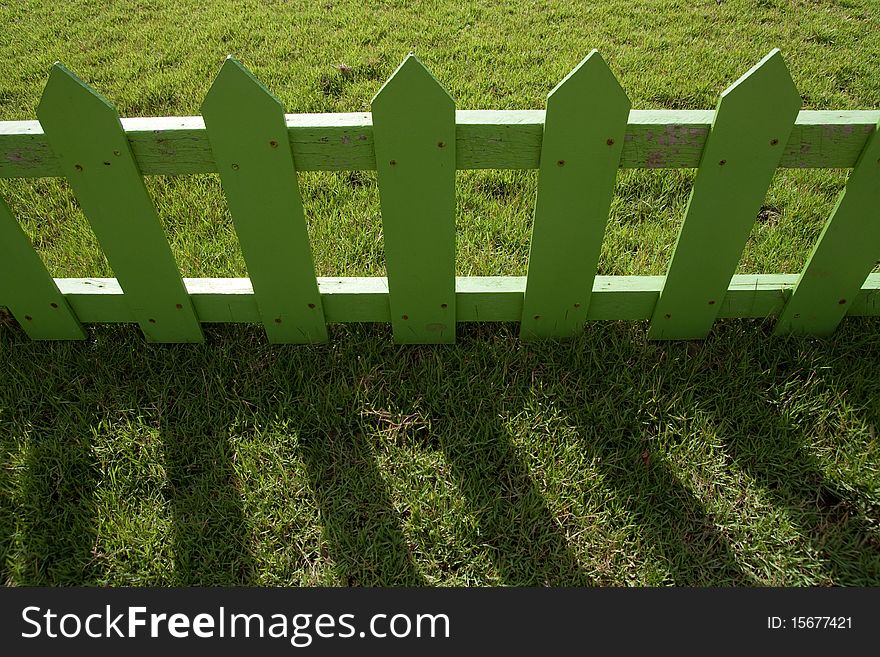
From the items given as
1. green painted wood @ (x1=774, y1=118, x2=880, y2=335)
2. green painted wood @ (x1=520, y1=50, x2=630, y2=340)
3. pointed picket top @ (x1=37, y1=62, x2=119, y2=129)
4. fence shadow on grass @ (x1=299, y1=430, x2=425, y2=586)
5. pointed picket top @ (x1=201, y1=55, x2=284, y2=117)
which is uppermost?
pointed picket top @ (x1=37, y1=62, x2=119, y2=129)

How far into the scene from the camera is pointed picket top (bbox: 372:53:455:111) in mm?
1682

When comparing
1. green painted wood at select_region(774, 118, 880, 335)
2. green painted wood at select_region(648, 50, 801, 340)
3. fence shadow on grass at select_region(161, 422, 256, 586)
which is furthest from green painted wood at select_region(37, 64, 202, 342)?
green painted wood at select_region(774, 118, 880, 335)

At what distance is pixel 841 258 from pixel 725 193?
57cm

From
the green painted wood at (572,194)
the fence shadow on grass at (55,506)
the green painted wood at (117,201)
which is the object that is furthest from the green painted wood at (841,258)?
the fence shadow on grass at (55,506)

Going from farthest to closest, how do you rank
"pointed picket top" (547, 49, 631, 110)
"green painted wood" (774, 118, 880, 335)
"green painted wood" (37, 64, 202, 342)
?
1. "green painted wood" (774, 118, 880, 335)
2. "green painted wood" (37, 64, 202, 342)
3. "pointed picket top" (547, 49, 631, 110)

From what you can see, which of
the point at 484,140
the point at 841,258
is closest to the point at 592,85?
the point at 484,140

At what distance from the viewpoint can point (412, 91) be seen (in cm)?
172

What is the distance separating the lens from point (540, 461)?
2055 mm

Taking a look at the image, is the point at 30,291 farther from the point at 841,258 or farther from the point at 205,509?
the point at 841,258

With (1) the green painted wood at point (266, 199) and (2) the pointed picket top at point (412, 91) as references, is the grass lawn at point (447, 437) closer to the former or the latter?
(1) the green painted wood at point (266, 199)

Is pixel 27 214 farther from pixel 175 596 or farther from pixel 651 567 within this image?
pixel 651 567

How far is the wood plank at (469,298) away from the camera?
2.28m

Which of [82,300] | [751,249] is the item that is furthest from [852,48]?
[82,300]

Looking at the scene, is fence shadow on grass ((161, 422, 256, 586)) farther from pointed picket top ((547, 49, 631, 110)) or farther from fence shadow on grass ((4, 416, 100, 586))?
pointed picket top ((547, 49, 631, 110))
